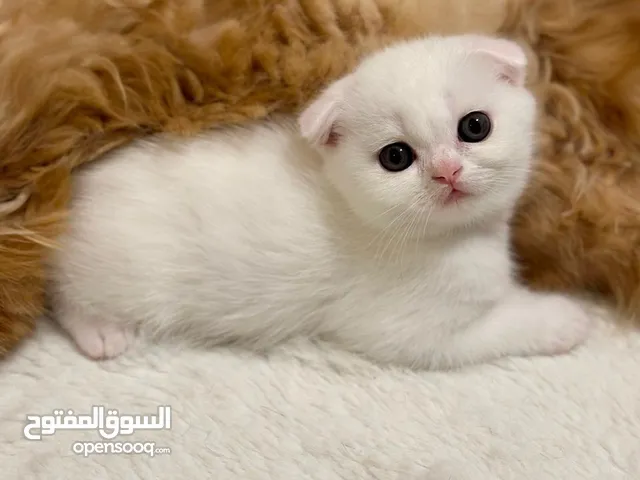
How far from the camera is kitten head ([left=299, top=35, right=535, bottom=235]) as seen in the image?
2.65 feet

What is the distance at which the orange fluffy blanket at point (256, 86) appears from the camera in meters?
0.86

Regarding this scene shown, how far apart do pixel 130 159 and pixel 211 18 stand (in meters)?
0.22

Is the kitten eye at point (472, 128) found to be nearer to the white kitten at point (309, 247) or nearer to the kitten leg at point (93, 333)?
the white kitten at point (309, 247)

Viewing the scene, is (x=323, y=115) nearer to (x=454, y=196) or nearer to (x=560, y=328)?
(x=454, y=196)

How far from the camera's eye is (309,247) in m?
0.93

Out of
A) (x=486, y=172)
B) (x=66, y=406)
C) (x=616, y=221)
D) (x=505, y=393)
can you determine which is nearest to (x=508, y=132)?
(x=486, y=172)

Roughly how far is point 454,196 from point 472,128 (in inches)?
3.4

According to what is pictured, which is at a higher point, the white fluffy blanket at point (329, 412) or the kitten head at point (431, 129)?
the kitten head at point (431, 129)

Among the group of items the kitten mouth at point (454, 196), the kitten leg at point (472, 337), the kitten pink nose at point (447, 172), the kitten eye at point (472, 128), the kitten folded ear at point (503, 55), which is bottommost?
the kitten leg at point (472, 337)

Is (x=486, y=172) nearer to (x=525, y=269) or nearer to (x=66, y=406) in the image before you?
(x=525, y=269)

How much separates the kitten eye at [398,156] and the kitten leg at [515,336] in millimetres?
274

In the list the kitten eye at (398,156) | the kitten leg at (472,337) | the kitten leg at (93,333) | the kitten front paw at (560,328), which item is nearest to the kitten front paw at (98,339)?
the kitten leg at (93,333)

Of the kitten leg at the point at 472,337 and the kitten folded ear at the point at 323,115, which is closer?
the kitten folded ear at the point at 323,115

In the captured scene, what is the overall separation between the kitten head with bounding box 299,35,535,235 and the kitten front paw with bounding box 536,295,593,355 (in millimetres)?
204
